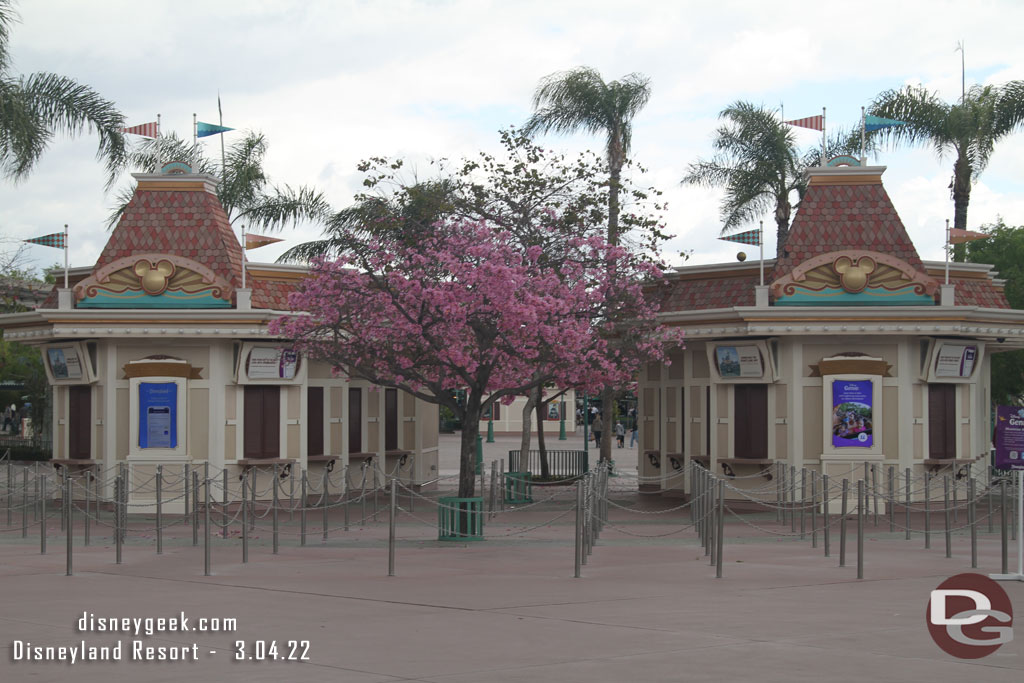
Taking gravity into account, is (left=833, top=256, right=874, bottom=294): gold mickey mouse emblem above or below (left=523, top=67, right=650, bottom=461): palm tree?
below

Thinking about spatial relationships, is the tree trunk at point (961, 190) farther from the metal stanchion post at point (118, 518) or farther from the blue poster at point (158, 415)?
the metal stanchion post at point (118, 518)

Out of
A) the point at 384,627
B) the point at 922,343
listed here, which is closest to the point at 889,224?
the point at 922,343

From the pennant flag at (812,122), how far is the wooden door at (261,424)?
39.4 feet

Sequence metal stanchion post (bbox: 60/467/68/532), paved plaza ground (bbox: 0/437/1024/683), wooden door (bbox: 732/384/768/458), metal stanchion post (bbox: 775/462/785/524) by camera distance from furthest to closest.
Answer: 1. wooden door (bbox: 732/384/768/458)
2. metal stanchion post (bbox: 775/462/785/524)
3. metal stanchion post (bbox: 60/467/68/532)
4. paved plaza ground (bbox: 0/437/1024/683)

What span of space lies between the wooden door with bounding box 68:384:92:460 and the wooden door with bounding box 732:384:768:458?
12.8 meters

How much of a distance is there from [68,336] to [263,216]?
13.5 metres

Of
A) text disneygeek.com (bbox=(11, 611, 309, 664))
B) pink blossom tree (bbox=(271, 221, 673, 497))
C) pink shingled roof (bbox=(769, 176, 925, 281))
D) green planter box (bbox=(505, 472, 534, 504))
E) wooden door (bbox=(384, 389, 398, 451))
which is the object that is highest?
pink shingled roof (bbox=(769, 176, 925, 281))

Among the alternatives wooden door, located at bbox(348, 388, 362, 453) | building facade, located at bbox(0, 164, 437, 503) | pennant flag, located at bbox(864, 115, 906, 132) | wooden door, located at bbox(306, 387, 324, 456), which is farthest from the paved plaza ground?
pennant flag, located at bbox(864, 115, 906, 132)

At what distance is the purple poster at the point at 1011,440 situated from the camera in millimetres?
26500

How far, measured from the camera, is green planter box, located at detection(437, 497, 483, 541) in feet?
62.5

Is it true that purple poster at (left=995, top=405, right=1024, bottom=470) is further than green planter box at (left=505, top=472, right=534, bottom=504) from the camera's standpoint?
No

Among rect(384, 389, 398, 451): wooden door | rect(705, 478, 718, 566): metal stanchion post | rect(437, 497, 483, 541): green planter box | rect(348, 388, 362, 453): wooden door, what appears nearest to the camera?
rect(705, 478, 718, 566): metal stanchion post

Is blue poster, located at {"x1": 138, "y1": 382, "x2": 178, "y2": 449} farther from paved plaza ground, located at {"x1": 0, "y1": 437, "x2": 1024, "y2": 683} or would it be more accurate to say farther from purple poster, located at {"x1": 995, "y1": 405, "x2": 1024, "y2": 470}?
purple poster, located at {"x1": 995, "y1": 405, "x2": 1024, "y2": 470}

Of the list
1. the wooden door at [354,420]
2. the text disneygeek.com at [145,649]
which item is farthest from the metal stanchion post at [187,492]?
the text disneygeek.com at [145,649]
